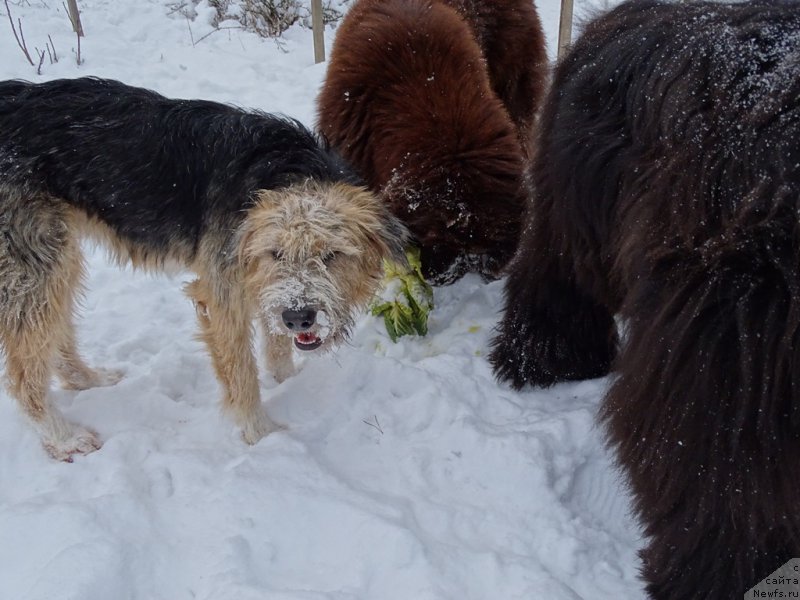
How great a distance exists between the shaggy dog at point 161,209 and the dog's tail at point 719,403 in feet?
5.12

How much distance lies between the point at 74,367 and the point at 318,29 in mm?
5797

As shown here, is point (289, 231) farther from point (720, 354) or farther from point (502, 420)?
point (720, 354)

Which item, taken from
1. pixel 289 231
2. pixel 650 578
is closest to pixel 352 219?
pixel 289 231

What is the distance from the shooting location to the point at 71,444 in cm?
354

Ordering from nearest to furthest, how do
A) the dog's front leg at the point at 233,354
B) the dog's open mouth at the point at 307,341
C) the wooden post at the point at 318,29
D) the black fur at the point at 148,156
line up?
the dog's open mouth at the point at 307,341, the black fur at the point at 148,156, the dog's front leg at the point at 233,354, the wooden post at the point at 318,29

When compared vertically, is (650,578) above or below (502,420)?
above

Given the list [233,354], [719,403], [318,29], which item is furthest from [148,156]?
[318,29]

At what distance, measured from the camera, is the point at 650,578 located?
2.46 meters

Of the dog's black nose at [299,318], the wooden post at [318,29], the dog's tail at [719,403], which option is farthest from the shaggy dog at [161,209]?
the wooden post at [318,29]

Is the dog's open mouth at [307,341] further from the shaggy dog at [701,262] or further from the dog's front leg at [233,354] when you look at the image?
the shaggy dog at [701,262]

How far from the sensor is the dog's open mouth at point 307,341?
3.20m

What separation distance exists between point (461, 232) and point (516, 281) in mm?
516

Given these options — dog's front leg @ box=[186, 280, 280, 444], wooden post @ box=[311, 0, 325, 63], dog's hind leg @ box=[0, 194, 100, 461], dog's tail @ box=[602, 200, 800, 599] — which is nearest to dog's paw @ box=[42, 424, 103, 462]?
dog's hind leg @ box=[0, 194, 100, 461]

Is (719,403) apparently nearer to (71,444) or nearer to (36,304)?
(71,444)
